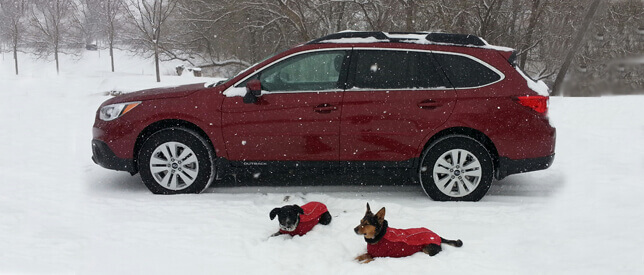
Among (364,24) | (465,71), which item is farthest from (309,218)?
(364,24)

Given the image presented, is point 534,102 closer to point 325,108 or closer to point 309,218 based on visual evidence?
point 325,108

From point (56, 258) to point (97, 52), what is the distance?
62147mm

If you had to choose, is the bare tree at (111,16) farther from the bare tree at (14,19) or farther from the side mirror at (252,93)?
the side mirror at (252,93)

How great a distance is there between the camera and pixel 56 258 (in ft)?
12.9

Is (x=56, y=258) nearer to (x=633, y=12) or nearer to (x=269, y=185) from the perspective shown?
(x=269, y=185)

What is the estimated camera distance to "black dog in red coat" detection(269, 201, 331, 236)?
13.8ft

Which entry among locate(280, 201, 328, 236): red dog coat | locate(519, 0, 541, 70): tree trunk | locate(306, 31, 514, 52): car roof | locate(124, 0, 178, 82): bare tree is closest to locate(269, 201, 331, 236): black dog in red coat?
locate(280, 201, 328, 236): red dog coat

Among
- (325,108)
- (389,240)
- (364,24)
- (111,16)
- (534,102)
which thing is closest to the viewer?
(389,240)

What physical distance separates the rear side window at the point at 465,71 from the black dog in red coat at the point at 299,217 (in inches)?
76.1

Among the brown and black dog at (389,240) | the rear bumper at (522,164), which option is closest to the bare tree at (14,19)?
the rear bumper at (522,164)

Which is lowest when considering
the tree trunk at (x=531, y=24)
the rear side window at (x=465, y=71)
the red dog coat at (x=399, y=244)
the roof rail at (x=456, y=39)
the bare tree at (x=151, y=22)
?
the red dog coat at (x=399, y=244)

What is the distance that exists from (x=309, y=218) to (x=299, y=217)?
142 mm

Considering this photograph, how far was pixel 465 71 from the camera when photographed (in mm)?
5418

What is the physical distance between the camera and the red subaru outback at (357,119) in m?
5.30
